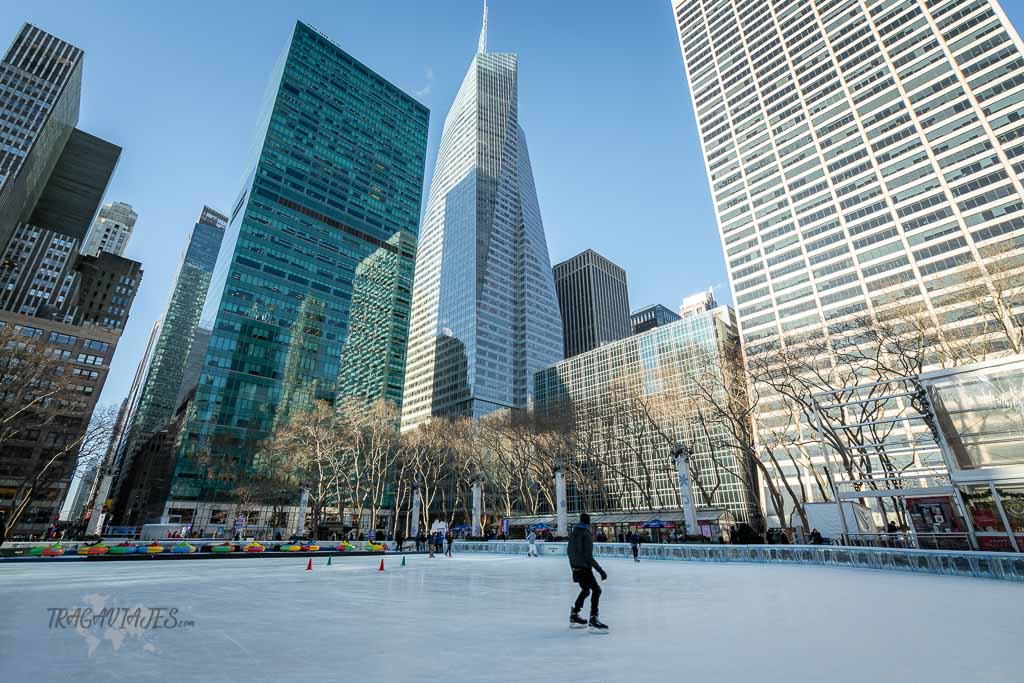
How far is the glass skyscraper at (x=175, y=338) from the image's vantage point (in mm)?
123125

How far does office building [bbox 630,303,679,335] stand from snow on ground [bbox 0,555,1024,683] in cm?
17130

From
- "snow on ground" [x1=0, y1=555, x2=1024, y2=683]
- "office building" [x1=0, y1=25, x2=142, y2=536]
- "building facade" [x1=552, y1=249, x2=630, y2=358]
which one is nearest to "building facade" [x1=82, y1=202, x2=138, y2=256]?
"office building" [x1=0, y1=25, x2=142, y2=536]

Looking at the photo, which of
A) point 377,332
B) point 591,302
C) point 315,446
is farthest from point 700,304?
point 315,446

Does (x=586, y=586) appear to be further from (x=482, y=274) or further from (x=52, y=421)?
(x=482, y=274)

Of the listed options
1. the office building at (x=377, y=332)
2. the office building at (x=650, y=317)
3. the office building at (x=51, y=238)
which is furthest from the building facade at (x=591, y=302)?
the office building at (x=51, y=238)

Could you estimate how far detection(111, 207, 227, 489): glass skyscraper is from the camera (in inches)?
A: 4847

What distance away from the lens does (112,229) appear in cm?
17675

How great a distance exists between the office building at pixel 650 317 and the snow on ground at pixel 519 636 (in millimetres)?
171299

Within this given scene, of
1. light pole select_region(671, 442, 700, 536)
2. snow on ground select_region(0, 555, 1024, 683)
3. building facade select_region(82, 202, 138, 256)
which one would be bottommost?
snow on ground select_region(0, 555, 1024, 683)

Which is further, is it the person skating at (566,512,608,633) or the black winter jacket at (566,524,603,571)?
the black winter jacket at (566,524,603,571)

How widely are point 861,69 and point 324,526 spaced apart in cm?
11697

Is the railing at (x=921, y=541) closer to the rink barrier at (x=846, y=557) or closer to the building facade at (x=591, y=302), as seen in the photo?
the rink barrier at (x=846, y=557)

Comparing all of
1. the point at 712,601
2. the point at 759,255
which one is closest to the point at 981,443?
the point at 712,601

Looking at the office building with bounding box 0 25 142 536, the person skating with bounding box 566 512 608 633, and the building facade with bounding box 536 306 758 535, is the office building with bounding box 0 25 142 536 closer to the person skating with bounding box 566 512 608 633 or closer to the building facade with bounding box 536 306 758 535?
the building facade with bounding box 536 306 758 535
